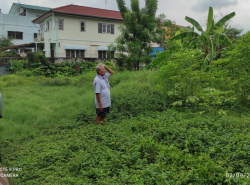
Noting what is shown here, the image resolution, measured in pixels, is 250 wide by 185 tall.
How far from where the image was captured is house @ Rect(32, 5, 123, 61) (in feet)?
74.0

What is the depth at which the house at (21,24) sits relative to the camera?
2845 centimetres

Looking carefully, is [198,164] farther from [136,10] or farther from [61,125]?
[136,10]

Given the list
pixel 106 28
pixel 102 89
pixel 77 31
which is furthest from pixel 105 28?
pixel 102 89

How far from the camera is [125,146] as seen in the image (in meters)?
4.22

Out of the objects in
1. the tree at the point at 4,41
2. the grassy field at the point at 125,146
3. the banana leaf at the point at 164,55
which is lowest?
the grassy field at the point at 125,146

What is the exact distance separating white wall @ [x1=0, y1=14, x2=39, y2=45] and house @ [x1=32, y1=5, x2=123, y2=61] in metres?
4.73

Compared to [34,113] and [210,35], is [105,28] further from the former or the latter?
[34,113]

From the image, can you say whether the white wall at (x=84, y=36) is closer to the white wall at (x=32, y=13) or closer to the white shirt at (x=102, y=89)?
the white wall at (x=32, y=13)

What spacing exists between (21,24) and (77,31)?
11356 millimetres

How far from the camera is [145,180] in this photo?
2.98 m

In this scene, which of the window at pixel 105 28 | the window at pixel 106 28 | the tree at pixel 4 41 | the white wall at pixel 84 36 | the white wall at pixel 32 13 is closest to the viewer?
the white wall at pixel 84 36

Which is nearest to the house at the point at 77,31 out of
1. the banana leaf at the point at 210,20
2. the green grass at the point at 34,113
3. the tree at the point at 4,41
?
the tree at the point at 4,41

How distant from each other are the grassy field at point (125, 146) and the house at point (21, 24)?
A: 25.6 metres

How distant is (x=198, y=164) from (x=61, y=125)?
13.8ft
